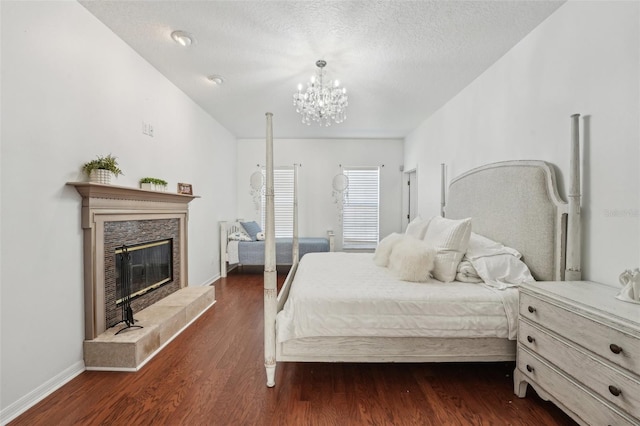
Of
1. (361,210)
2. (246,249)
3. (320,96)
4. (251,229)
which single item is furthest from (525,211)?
(251,229)

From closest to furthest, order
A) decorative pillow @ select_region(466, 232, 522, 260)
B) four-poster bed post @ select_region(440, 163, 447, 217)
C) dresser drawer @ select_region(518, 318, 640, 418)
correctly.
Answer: dresser drawer @ select_region(518, 318, 640, 418) → decorative pillow @ select_region(466, 232, 522, 260) → four-poster bed post @ select_region(440, 163, 447, 217)

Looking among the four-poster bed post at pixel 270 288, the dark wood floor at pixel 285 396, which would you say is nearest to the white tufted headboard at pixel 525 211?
the dark wood floor at pixel 285 396

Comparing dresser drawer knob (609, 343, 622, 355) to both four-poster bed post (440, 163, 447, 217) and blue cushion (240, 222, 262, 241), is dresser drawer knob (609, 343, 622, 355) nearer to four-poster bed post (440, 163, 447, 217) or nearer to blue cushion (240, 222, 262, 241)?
four-poster bed post (440, 163, 447, 217)

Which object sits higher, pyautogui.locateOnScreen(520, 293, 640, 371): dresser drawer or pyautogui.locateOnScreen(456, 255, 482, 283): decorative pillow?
pyautogui.locateOnScreen(456, 255, 482, 283): decorative pillow

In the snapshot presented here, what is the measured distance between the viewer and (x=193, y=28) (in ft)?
7.28

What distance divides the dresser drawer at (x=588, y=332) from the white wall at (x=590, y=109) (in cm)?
50

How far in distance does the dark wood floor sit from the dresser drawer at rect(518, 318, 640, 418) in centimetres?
39

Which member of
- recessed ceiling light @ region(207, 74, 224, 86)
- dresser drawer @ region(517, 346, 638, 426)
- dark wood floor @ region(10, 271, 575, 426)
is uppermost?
recessed ceiling light @ region(207, 74, 224, 86)

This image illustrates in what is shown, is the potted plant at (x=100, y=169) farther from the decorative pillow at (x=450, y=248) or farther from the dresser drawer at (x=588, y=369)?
the dresser drawer at (x=588, y=369)

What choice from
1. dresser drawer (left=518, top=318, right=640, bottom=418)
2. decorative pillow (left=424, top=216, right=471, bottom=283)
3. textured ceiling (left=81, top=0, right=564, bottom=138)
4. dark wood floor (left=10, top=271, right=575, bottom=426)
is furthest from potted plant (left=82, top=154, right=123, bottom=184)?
dresser drawer (left=518, top=318, right=640, bottom=418)

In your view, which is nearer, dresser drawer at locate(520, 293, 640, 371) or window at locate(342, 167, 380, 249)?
dresser drawer at locate(520, 293, 640, 371)

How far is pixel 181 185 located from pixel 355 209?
3.43m

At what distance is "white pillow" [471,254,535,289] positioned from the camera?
6.60 feet

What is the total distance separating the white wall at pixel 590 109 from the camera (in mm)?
1524
